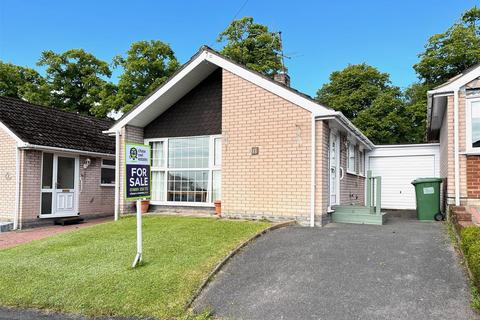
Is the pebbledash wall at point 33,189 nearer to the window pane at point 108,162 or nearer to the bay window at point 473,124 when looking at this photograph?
the window pane at point 108,162

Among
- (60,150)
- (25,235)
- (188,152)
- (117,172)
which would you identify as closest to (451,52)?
(188,152)

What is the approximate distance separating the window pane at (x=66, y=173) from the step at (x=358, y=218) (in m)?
9.67

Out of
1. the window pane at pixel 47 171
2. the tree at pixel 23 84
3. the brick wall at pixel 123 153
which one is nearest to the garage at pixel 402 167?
the brick wall at pixel 123 153

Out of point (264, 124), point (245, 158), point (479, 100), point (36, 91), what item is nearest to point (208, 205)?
point (245, 158)

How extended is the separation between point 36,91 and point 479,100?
3132 cm

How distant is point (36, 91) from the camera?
101 ft

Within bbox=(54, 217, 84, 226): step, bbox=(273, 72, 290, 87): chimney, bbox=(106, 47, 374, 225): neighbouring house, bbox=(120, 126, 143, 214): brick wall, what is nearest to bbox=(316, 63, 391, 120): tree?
bbox=(106, 47, 374, 225): neighbouring house

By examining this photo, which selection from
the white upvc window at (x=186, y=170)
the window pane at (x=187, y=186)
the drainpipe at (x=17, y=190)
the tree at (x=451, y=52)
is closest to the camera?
the white upvc window at (x=186, y=170)

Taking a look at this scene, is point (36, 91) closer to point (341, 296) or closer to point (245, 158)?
point (245, 158)

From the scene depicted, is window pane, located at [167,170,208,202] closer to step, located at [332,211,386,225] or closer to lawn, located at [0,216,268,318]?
lawn, located at [0,216,268,318]

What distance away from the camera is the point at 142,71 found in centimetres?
2744

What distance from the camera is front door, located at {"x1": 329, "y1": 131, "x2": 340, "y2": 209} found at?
10.9m

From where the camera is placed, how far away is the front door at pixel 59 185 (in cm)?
1335

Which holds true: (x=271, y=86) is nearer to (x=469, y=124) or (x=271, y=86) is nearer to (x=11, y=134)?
(x=469, y=124)
